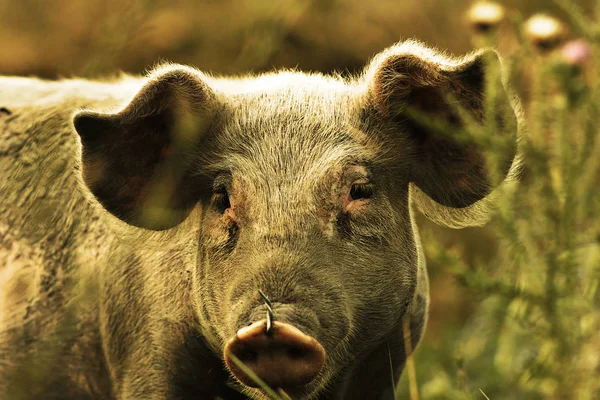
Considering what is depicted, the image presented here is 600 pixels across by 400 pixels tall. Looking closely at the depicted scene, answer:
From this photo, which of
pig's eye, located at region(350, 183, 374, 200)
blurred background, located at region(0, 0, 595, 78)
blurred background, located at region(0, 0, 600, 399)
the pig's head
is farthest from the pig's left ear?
blurred background, located at region(0, 0, 595, 78)

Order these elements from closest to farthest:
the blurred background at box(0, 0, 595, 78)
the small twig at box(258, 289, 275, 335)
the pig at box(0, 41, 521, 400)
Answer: the small twig at box(258, 289, 275, 335) → the pig at box(0, 41, 521, 400) → the blurred background at box(0, 0, 595, 78)

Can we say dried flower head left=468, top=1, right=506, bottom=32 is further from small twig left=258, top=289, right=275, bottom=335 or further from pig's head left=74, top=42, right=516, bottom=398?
small twig left=258, top=289, right=275, bottom=335

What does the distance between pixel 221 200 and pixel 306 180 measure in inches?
13.7

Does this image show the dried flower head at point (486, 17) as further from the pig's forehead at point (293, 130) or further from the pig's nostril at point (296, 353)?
→ the pig's nostril at point (296, 353)

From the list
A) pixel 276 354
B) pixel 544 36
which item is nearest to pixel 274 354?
pixel 276 354

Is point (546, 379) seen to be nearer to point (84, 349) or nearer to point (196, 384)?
point (196, 384)

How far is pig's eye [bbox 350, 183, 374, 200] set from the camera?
148 inches

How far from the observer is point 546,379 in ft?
11.6

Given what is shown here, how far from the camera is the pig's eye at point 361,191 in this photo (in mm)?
3766

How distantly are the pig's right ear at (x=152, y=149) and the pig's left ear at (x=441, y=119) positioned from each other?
0.65m

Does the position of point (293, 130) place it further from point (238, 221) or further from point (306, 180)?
point (238, 221)

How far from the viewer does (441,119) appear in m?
4.09

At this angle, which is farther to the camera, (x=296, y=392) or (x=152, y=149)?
(x=152, y=149)

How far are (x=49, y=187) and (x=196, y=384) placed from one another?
43.0 inches
